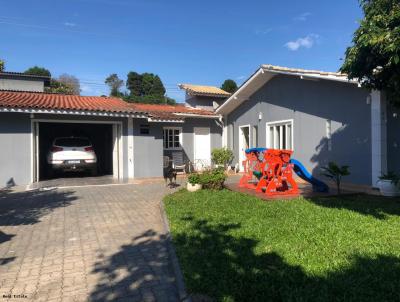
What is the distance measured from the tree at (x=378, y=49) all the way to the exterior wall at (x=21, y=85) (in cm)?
2249

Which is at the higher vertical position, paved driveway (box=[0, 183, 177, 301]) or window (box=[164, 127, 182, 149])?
window (box=[164, 127, 182, 149])

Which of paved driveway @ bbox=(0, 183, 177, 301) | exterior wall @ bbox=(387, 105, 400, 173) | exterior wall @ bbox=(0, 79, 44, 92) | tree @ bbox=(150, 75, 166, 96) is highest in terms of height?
tree @ bbox=(150, 75, 166, 96)

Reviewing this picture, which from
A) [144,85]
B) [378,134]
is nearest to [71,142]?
[378,134]

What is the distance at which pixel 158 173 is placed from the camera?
15914 mm

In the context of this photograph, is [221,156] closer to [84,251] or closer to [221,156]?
[221,156]

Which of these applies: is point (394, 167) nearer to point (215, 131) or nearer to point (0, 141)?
point (215, 131)

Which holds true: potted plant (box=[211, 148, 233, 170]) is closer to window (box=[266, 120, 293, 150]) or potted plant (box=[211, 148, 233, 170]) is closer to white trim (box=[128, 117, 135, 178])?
window (box=[266, 120, 293, 150])

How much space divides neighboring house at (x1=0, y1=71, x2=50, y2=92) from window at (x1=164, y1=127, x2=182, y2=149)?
11.5 meters

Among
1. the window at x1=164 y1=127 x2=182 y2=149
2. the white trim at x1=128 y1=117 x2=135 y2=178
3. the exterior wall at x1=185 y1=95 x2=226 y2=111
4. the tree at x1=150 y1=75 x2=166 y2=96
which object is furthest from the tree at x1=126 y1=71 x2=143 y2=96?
the white trim at x1=128 y1=117 x2=135 y2=178

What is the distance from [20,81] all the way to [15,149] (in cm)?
1242

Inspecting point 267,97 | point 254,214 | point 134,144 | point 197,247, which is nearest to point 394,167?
point 254,214

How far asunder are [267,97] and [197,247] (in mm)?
11133

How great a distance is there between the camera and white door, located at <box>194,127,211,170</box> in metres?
18.9

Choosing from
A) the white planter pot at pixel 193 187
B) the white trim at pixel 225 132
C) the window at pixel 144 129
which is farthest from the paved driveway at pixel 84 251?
the white trim at pixel 225 132
